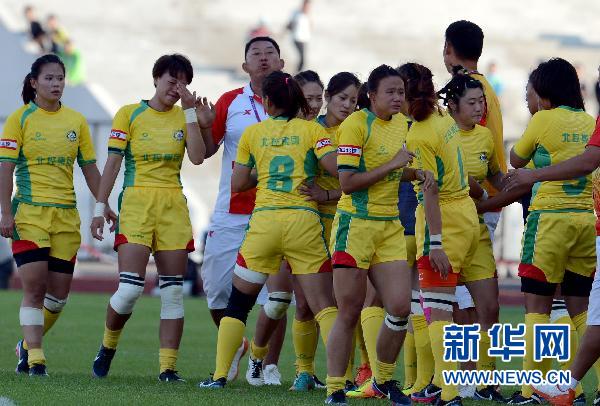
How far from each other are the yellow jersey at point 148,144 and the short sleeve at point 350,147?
6.33ft

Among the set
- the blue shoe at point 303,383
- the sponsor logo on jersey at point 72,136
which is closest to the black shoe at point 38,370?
the sponsor logo on jersey at point 72,136

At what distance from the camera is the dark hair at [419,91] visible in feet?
29.7

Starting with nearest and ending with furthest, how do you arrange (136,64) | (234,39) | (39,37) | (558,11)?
(39,37) < (136,64) < (234,39) < (558,11)

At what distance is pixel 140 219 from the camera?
33.6 feet

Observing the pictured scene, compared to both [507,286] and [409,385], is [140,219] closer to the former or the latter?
[409,385]

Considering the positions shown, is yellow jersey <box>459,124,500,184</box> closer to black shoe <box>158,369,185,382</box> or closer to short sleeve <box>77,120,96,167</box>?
black shoe <box>158,369,185,382</box>

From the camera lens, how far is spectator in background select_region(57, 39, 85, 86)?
30.1 metres

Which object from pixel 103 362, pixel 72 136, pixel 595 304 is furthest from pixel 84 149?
pixel 595 304

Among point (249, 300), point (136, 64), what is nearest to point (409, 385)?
point (249, 300)

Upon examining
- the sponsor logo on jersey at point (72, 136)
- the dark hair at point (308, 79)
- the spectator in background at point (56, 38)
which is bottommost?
the sponsor logo on jersey at point (72, 136)

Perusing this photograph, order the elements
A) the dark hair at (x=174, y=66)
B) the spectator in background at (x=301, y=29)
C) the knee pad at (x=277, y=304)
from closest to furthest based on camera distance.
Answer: the knee pad at (x=277, y=304) < the dark hair at (x=174, y=66) < the spectator in background at (x=301, y=29)

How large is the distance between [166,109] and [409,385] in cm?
264

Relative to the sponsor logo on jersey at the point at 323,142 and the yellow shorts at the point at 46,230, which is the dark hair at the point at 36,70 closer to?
the yellow shorts at the point at 46,230

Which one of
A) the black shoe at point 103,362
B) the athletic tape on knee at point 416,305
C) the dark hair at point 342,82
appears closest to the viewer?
the athletic tape on knee at point 416,305
